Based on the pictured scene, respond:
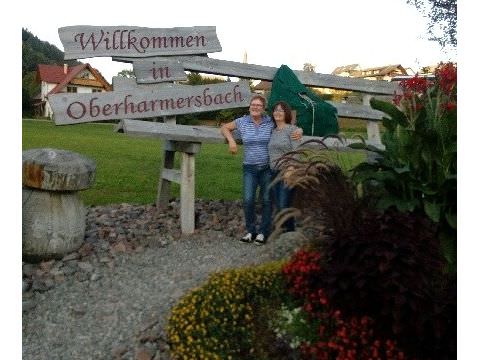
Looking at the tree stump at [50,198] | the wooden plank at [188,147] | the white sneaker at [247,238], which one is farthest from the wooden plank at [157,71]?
the white sneaker at [247,238]

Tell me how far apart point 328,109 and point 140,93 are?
8.47 feet

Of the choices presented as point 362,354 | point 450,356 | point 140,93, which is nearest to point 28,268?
point 140,93

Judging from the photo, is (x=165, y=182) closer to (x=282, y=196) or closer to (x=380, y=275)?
(x=282, y=196)

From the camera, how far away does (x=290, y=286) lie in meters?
4.36

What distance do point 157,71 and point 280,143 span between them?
1.81 meters

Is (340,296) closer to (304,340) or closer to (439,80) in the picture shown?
(304,340)

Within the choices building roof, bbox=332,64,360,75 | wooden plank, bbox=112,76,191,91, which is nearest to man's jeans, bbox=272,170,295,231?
wooden plank, bbox=112,76,191,91

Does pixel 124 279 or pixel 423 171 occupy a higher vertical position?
pixel 423 171

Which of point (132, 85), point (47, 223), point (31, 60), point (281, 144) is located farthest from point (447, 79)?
point (31, 60)

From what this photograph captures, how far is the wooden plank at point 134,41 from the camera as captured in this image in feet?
22.2

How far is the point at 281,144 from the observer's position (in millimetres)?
6547

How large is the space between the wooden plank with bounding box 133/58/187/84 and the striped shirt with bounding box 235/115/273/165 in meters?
1.19

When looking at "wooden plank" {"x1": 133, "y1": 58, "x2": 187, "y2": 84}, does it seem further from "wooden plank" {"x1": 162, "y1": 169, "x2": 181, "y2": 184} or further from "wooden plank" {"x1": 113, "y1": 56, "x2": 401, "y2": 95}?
"wooden plank" {"x1": 162, "y1": 169, "x2": 181, "y2": 184}

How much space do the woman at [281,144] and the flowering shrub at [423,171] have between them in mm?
1556
